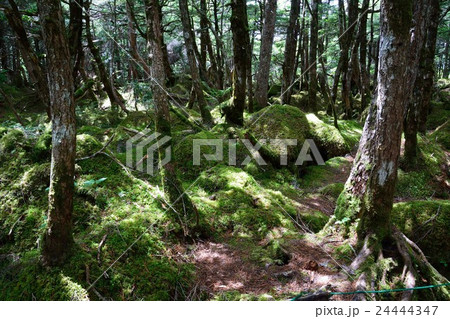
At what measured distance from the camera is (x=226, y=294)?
3.54 meters

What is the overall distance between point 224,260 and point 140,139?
4822 mm

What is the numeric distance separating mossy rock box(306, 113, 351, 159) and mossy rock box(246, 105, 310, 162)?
0.29 m

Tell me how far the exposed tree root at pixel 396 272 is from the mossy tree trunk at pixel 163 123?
7.69 feet

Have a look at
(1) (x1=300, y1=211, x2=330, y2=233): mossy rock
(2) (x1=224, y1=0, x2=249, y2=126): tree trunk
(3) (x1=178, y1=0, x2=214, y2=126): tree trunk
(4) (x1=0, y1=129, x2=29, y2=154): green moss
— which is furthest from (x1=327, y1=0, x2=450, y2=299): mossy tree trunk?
(3) (x1=178, y1=0, x2=214, y2=126): tree trunk

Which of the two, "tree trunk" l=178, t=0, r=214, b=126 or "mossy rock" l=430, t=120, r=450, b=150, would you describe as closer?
"tree trunk" l=178, t=0, r=214, b=126

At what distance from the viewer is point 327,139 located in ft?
29.4

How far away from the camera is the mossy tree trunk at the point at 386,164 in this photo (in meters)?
3.43

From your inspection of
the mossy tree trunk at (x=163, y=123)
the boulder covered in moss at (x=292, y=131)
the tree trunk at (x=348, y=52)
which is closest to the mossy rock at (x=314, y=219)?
the mossy tree trunk at (x=163, y=123)

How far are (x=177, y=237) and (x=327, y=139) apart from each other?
619 cm

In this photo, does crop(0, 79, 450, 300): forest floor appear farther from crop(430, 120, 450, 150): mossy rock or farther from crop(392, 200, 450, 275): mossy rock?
crop(430, 120, 450, 150): mossy rock

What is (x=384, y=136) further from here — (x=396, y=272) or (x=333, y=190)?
(x=333, y=190)

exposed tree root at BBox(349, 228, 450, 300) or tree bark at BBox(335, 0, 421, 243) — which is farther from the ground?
tree bark at BBox(335, 0, 421, 243)

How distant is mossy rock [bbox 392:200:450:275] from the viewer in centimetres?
445

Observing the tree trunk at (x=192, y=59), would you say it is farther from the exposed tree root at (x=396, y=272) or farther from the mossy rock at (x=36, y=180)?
the exposed tree root at (x=396, y=272)
